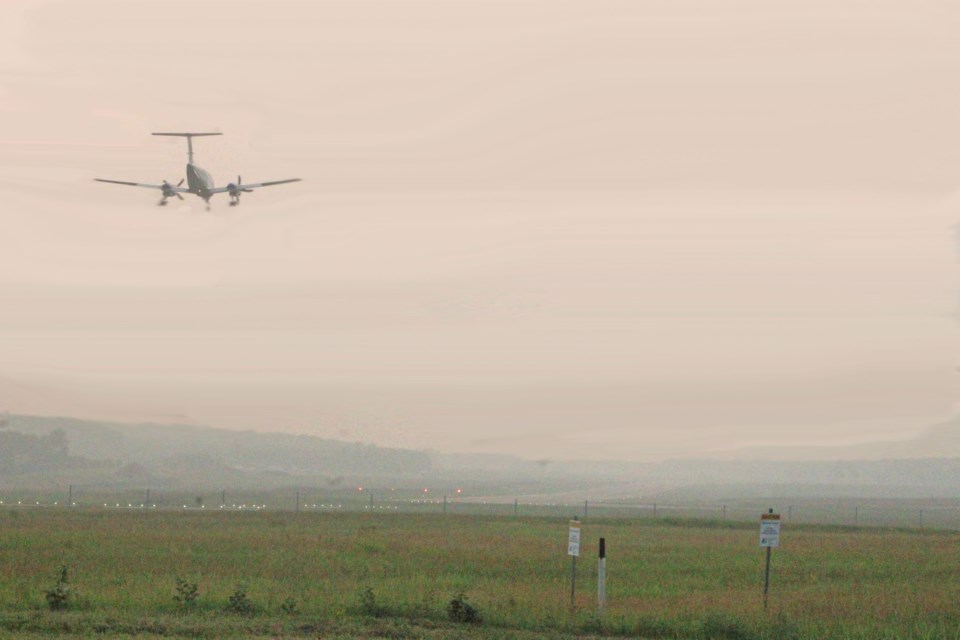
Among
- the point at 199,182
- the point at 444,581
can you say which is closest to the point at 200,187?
the point at 199,182

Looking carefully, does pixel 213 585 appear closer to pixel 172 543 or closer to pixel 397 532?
pixel 172 543

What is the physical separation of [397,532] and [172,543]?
39.0ft

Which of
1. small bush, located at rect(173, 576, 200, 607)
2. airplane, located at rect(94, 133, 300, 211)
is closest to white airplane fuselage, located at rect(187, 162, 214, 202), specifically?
airplane, located at rect(94, 133, 300, 211)

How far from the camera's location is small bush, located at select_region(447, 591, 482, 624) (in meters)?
22.5

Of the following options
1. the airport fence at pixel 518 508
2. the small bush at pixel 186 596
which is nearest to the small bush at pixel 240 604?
the small bush at pixel 186 596

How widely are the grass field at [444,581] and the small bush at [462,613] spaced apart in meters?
0.19

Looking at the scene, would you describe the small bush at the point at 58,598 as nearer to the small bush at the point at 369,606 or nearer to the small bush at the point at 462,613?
the small bush at the point at 369,606

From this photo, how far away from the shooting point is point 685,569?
120 feet

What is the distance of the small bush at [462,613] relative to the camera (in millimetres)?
22516

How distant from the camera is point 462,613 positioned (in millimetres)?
22578

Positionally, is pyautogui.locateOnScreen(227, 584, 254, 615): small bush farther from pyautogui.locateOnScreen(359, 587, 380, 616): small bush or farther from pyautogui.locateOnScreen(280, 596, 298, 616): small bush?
pyautogui.locateOnScreen(359, 587, 380, 616): small bush

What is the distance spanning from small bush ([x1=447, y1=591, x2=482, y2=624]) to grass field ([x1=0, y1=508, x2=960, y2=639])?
0.19m

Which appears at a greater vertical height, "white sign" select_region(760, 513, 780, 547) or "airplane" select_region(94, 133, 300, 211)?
"airplane" select_region(94, 133, 300, 211)

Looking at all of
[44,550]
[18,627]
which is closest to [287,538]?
[44,550]
